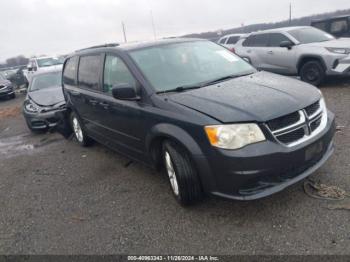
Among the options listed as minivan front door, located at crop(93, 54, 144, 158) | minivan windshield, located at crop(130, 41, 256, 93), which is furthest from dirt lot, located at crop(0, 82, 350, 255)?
minivan windshield, located at crop(130, 41, 256, 93)

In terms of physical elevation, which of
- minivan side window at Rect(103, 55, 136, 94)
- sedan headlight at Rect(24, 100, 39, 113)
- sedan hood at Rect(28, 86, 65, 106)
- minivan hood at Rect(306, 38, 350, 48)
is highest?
minivan side window at Rect(103, 55, 136, 94)

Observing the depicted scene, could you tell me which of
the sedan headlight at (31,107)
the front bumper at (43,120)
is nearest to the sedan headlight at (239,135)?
the front bumper at (43,120)

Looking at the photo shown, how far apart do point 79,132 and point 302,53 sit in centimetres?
614

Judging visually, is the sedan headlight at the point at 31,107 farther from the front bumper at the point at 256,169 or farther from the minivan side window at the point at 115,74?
the front bumper at the point at 256,169

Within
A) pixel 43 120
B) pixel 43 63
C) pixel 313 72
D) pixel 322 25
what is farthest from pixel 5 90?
pixel 322 25

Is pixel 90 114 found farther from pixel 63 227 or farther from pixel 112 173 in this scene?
pixel 63 227

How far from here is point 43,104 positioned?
310 inches

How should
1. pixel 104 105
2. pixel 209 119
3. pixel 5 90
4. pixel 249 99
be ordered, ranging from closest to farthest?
pixel 209 119
pixel 249 99
pixel 104 105
pixel 5 90

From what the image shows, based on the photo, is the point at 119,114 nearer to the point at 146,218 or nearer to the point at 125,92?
the point at 125,92

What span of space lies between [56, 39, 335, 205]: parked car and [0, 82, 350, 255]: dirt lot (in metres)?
0.36

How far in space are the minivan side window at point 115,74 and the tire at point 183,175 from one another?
3.11ft

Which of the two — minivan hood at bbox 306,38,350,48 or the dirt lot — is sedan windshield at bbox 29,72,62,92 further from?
minivan hood at bbox 306,38,350,48

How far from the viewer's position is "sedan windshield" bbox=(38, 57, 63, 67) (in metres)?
17.1

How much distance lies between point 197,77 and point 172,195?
142 cm
